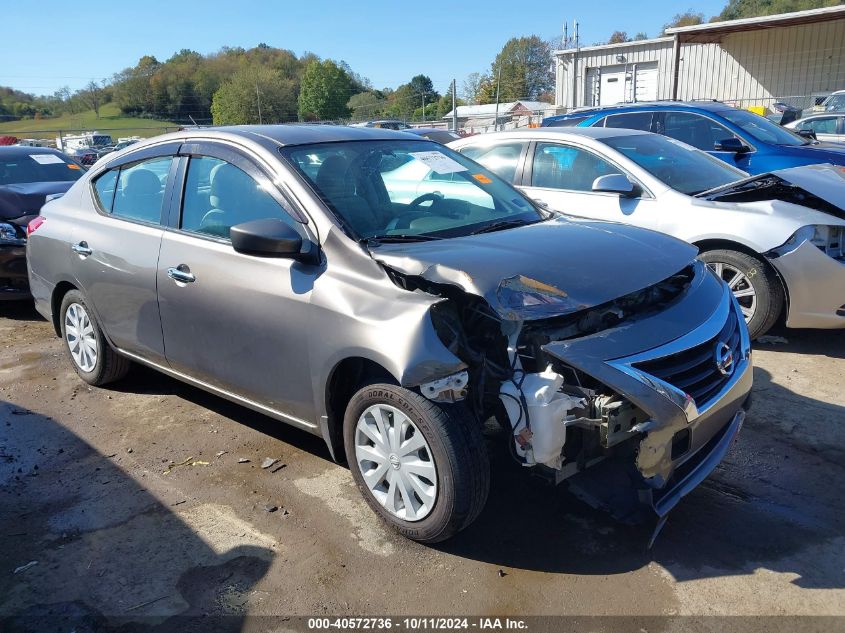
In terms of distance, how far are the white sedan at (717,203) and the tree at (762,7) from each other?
5010 centimetres

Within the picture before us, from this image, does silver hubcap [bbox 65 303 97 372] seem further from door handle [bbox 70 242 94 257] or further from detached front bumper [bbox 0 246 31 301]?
detached front bumper [bbox 0 246 31 301]

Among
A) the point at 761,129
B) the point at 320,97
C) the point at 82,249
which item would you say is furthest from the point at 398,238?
the point at 320,97

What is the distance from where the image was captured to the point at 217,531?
10.5ft

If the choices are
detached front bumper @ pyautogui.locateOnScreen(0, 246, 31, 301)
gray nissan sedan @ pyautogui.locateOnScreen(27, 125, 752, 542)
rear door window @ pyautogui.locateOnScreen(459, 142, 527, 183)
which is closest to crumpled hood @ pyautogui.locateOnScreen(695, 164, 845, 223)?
rear door window @ pyautogui.locateOnScreen(459, 142, 527, 183)

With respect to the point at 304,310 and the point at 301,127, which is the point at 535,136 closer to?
the point at 301,127

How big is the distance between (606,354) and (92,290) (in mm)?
3419

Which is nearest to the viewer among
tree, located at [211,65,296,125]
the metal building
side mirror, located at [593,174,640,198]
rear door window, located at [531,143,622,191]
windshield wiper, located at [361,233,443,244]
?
windshield wiper, located at [361,233,443,244]

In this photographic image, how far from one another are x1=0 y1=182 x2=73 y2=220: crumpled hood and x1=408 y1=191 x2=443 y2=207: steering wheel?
17.5 ft

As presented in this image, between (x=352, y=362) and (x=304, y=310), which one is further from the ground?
(x=304, y=310)

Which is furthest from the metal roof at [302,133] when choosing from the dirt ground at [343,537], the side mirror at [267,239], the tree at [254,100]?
the tree at [254,100]

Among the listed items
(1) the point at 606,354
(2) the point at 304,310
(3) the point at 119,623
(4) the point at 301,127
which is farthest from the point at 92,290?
(1) the point at 606,354

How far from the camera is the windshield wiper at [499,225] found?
3.57 meters

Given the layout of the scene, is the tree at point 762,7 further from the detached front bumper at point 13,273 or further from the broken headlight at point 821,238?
the detached front bumper at point 13,273

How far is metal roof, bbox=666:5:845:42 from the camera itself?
828 inches
